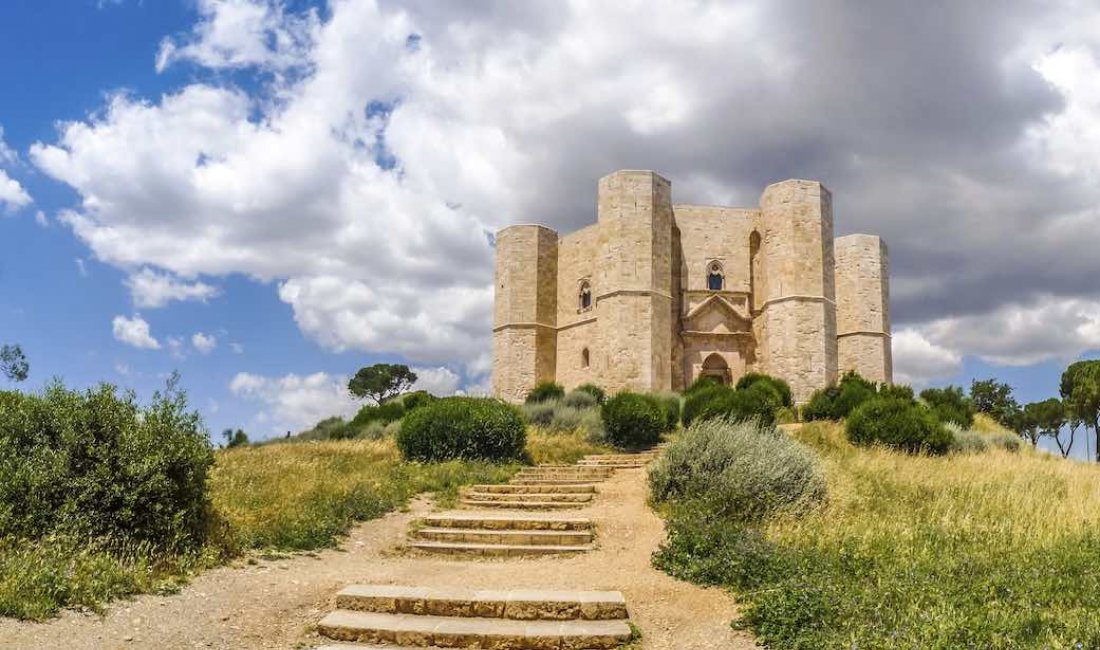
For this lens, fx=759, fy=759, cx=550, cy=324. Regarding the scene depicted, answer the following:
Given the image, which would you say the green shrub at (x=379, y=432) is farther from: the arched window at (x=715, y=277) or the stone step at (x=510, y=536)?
the arched window at (x=715, y=277)

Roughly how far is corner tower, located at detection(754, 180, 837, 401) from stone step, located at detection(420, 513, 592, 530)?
2036cm

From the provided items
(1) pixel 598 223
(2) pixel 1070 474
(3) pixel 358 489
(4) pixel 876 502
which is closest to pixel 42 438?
(3) pixel 358 489

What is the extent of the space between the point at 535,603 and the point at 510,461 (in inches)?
314

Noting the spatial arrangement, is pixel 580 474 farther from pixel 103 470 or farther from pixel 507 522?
pixel 103 470

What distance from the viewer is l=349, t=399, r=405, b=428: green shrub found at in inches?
880

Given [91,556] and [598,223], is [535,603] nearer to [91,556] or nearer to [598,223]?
[91,556]

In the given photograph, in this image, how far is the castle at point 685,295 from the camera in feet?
90.6

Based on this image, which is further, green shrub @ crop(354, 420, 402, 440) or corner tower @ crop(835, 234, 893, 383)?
corner tower @ crop(835, 234, 893, 383)

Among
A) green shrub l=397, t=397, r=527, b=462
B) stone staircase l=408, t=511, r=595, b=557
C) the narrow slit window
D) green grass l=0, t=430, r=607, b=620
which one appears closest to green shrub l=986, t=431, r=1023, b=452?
green grass l=0, t=430, r=607, b=620

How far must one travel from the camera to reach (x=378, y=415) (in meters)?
23.5

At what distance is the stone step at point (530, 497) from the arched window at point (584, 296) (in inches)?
792

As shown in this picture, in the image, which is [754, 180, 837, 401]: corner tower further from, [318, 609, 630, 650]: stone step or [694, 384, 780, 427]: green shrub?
[318, 609, 630, 650]: stone step

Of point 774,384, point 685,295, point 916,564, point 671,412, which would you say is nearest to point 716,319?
point 685,295

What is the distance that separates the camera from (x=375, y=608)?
6008mm
